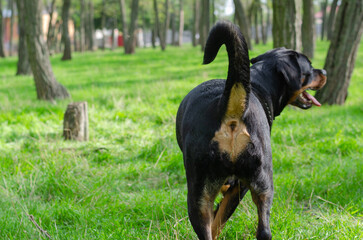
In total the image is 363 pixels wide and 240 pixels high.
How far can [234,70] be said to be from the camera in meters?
2.51

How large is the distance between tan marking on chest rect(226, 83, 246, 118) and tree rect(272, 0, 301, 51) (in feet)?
→ 18.7

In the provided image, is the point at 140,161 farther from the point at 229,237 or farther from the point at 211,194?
the point at 211,194

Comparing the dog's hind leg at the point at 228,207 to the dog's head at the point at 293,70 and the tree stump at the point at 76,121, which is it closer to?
the dog's head at the point at 293,70

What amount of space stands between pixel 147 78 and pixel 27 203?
10024mm

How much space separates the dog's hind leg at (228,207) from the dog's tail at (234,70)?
2.79 feet

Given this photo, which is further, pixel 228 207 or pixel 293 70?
pixel 293 70

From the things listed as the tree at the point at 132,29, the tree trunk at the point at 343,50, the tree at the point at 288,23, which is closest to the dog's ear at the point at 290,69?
the tree at the point at 288,23

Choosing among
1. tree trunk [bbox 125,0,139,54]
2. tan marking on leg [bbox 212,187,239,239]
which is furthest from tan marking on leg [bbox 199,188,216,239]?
tree trunk [bbox 125,0,139,54]

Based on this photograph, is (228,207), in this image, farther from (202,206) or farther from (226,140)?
(226,140)

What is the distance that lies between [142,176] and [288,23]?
4.60 metres

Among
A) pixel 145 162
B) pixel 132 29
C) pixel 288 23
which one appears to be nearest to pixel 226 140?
pixel 145 162

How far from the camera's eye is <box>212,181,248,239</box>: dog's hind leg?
315 centimetres

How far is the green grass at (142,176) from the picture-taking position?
3604mm

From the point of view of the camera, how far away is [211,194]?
2.68m
